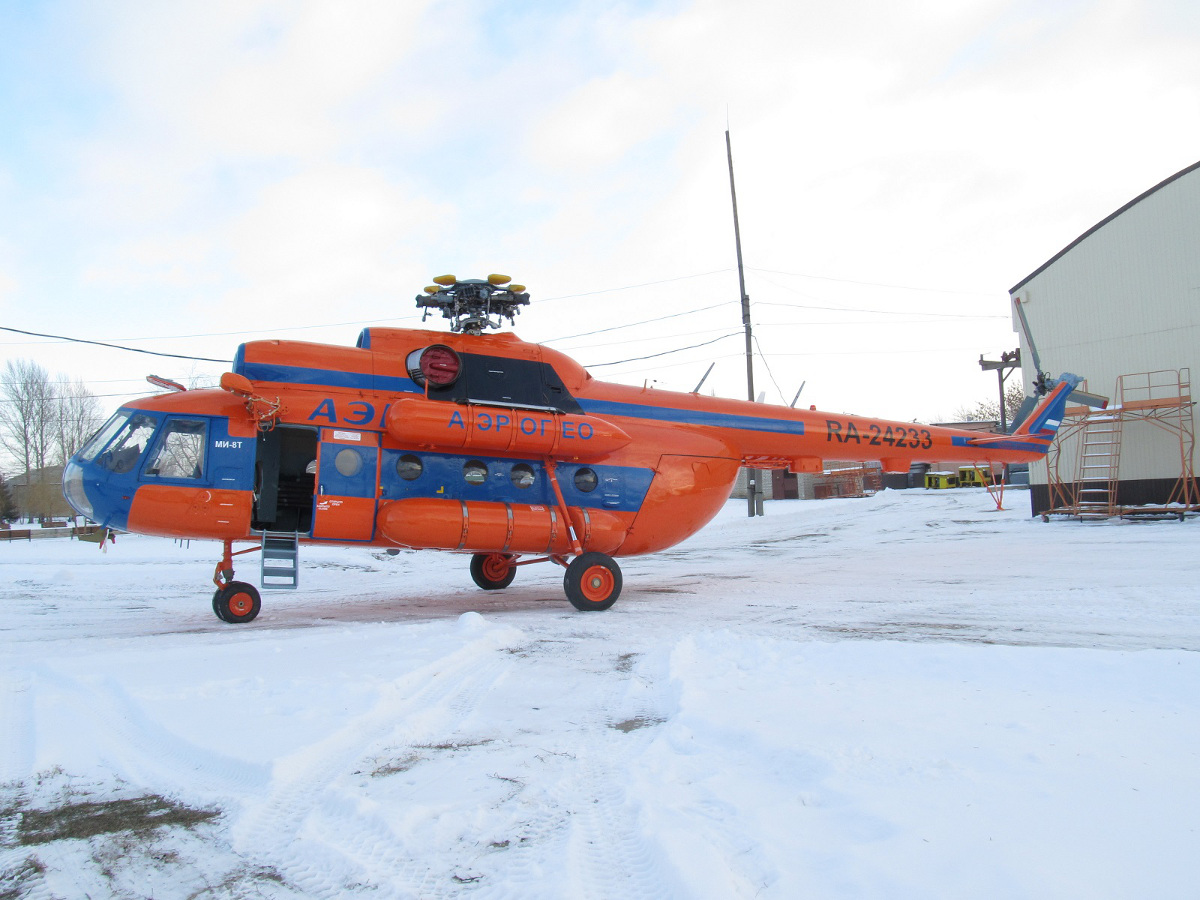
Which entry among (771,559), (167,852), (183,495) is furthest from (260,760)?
(771,559)

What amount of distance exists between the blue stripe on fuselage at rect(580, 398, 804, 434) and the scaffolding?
11.4 m

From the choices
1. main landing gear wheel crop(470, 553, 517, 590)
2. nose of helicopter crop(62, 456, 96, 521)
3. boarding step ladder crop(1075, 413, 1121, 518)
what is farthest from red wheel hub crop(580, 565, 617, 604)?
boarding step ladder crop(1075, 413, 1121, 518)

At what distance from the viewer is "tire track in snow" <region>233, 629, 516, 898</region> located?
2.38m

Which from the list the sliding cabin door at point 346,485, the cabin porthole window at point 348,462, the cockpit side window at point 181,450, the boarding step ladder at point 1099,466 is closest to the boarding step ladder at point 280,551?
the sliding cabin door at point 346,485

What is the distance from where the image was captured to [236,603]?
804 centimetres

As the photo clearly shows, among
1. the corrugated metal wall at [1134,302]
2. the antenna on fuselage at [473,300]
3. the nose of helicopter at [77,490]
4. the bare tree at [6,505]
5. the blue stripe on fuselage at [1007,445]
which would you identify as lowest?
the bare tree at [6,505]

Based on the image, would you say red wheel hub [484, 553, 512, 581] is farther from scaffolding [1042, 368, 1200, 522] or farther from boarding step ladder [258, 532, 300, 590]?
scaffolding [1042, 368, 1200, 522]

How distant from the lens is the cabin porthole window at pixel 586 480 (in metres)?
9.86

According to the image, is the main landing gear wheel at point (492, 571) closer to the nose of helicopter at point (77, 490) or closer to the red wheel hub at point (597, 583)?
the red wheel hub at point (597, 583)

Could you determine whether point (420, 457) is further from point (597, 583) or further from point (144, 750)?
→ point (144, 750)

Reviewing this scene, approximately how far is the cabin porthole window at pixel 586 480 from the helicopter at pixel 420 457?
0.07 feet

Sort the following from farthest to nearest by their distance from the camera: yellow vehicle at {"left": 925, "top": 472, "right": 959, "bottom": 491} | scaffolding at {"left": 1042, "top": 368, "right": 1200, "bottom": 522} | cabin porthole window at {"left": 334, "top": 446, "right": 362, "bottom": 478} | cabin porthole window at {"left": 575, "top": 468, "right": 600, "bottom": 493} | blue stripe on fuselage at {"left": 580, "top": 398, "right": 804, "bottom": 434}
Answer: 1. yellow vehicle at {"left": 925, "top": 472, "right": 959, "bottom": 491}
2. scaffolding at {"left": 1042, "top": 368, "right": 1200, "bottom": 522}
3. blue stripe on fuselage at {"left": 580, "top": 398, "right": 804, "bottom": 434}
4. cabin porthole window at {"left": 575, "top": 468, "right": 600, "bottom": 493}
5. cabin porthole window at {"left": 334, "top": 446, "right": 362, "bottom": 478}

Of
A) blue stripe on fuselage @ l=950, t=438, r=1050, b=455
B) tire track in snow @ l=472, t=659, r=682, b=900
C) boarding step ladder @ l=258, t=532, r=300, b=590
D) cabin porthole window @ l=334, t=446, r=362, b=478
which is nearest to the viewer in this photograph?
tire track in snow @ l=472, t=659, r=682, b=900

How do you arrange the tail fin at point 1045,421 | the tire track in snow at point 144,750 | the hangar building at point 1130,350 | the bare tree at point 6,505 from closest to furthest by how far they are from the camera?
the tire track in snow at point 144,750
the tail fin at point 1045,421
the hangar building at point 1130,350
the bare tree at point 6,505
